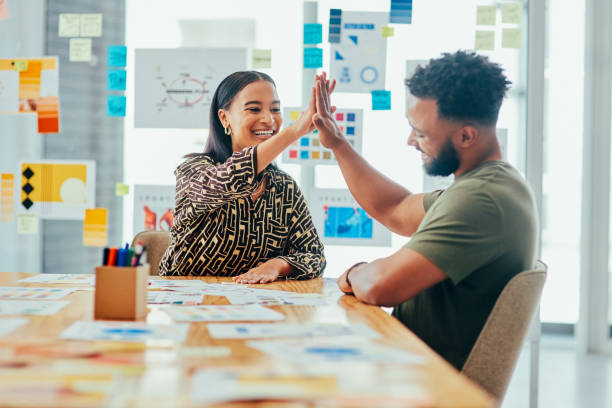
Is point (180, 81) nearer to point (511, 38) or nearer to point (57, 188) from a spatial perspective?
point (57, 188)

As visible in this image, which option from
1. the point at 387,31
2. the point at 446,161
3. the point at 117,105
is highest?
the point at 387,31

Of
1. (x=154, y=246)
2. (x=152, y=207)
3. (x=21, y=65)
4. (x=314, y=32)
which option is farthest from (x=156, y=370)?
(x=21, y=65)

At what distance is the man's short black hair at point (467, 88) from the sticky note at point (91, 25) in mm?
2050

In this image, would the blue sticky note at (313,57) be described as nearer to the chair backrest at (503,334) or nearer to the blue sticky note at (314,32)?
the blue sticky note at (314,32)

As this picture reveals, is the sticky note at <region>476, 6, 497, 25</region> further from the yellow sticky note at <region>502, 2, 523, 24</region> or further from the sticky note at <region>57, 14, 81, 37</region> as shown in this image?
the sticky note at <region>57, 14, 81, 37</region>

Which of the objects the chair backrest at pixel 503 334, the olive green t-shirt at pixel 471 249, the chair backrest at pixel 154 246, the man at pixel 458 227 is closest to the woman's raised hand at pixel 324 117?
the man at pixel 458 227

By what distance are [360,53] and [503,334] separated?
6.36ft

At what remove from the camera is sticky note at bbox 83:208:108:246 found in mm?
2996

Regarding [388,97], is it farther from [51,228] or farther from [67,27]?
[51,228]

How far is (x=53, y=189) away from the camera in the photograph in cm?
301

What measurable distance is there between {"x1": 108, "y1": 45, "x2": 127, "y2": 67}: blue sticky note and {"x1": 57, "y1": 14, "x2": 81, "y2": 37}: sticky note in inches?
7.5

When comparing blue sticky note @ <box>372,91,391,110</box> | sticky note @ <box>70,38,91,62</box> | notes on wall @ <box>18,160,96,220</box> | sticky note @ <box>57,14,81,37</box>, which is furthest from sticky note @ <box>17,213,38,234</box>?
blue sticky note @ <box>372,91,391,110</box>

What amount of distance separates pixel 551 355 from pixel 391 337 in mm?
2834

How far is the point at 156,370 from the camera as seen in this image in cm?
78
